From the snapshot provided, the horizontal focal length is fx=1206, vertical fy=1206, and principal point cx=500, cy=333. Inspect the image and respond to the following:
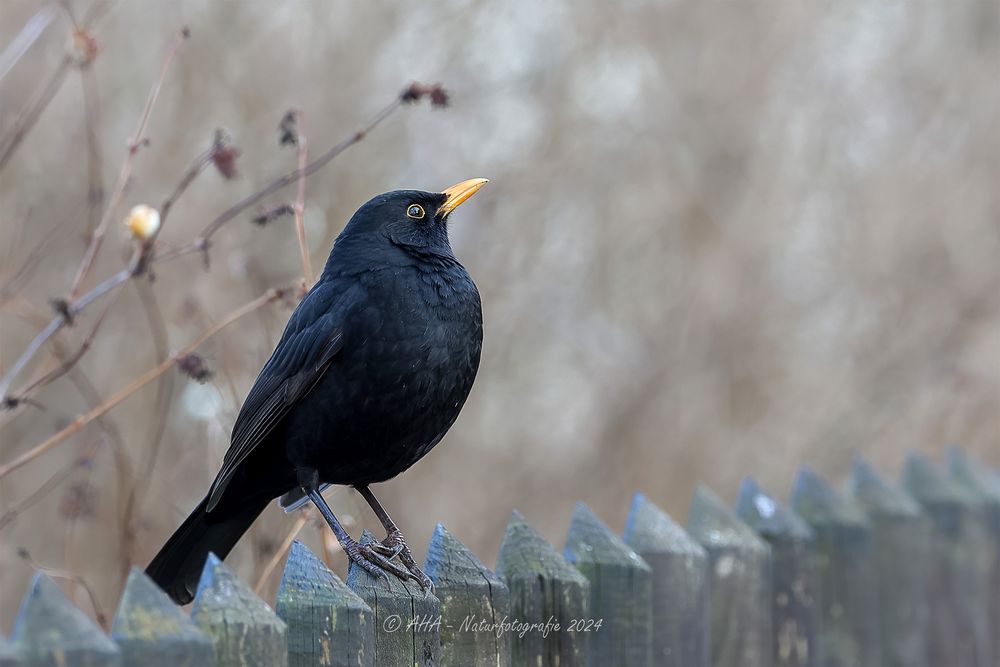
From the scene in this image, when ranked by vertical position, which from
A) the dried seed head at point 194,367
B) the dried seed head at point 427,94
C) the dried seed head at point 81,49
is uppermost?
the dried seed head at point 81,49

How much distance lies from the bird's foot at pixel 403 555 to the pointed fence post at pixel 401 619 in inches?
1.3

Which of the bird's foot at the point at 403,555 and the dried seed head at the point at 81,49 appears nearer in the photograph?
the bird's foot at the point at 403,555

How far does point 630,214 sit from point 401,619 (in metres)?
5.10

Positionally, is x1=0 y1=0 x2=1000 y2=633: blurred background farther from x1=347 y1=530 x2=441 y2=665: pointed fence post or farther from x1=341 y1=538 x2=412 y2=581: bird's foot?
x1=347 y1=530 x2=441 y2=665: pointed fence post

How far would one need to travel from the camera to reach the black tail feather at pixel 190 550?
10.7 ft

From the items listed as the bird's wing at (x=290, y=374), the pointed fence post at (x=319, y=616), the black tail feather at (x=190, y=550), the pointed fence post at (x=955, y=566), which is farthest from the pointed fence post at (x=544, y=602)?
the pointed fence post at (x=955, y=566)

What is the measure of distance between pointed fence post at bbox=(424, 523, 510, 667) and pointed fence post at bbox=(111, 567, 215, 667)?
805 millimetres

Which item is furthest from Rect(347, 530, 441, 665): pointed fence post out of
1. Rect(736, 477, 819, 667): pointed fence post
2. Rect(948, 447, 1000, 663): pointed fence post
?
Rect(948, 447, 1000, 663): pointed fence post

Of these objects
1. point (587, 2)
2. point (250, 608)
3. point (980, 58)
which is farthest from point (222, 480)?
point (980, 58)

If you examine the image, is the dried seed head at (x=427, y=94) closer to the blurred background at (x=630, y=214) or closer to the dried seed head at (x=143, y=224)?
the dried seed head at (x=143, y=224)

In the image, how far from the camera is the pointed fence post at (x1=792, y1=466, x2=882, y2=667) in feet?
12.1

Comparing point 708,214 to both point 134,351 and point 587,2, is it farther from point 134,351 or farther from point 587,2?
point 134,351

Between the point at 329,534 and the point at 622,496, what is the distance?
3322mm

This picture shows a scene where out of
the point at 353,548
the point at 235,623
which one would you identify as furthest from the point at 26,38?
the point at 235,623
